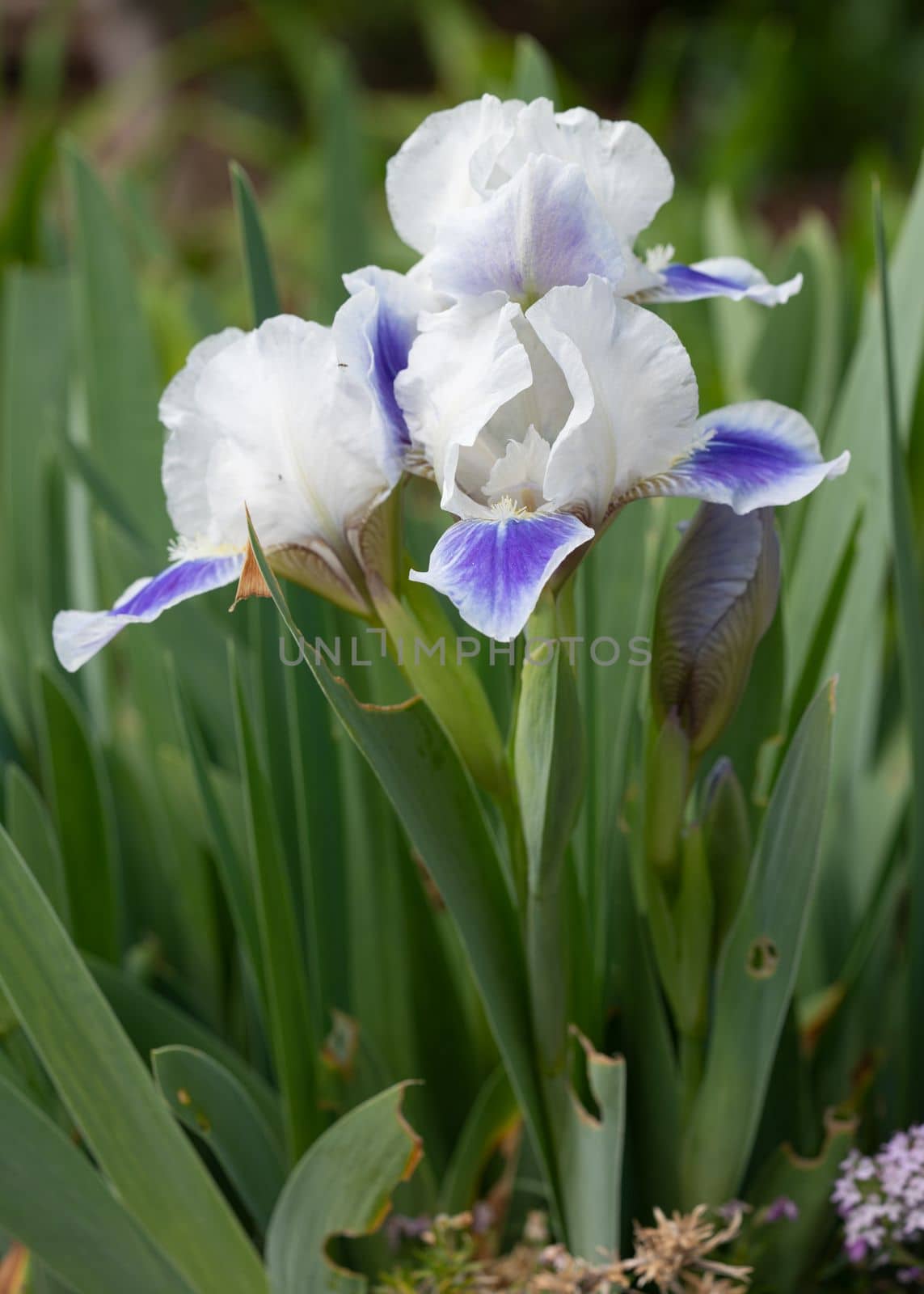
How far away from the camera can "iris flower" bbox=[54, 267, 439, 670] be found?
0.37 m

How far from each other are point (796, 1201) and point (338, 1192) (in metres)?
0.20

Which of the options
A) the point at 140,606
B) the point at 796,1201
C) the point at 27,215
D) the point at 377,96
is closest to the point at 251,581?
the point at 140,606

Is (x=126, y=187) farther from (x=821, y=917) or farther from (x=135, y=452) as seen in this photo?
(x=821, y=917)

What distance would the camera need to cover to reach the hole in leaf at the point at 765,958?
44cm

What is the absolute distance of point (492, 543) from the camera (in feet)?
Answer: 1.12

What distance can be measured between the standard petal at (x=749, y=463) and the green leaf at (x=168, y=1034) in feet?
1.08

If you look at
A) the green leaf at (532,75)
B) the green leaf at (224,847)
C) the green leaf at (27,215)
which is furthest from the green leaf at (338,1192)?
the green leaf at (27,215)

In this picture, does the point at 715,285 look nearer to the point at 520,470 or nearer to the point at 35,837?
the point at 520,470

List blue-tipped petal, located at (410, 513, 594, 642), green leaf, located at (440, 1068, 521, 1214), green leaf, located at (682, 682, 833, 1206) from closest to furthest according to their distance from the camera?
blue-tipped petal, located at (410, 513, 594, 642) → green leaf, located at (682, 682, 833, 1206) → green leaf, located at (440, 1068, 521, 1214)

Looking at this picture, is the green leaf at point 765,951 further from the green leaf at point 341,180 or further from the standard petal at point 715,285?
the green leaf at point 341,180

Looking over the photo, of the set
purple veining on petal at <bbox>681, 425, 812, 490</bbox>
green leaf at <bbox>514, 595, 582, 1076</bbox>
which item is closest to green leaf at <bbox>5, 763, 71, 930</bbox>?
green leaf at <bbox>514, 595, 582, 1076</bbox>

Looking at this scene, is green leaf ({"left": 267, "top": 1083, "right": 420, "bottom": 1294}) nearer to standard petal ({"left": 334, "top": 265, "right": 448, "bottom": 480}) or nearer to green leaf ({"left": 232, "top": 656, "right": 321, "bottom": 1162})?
green leaf ({"left": 232, "top": 656, "right": 321, "bottom": 1162})

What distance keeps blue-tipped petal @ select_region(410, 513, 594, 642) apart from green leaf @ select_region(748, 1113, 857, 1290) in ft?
0.99

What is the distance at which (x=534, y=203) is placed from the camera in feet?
1.16
